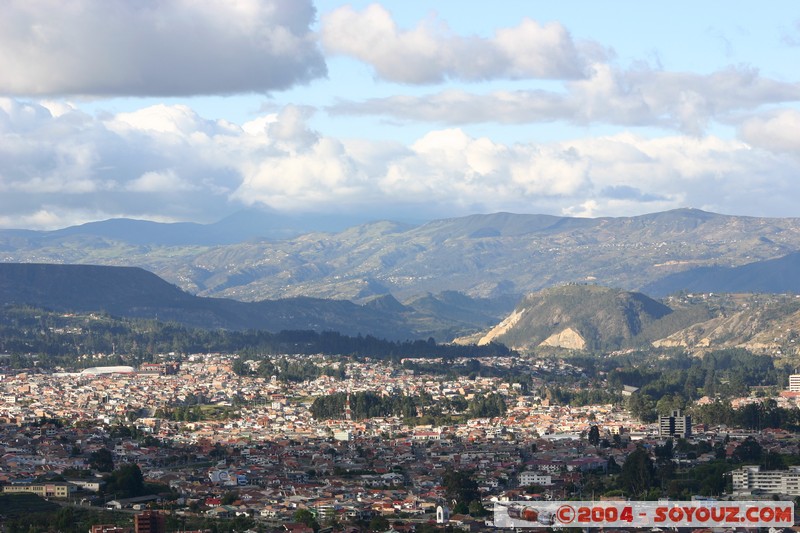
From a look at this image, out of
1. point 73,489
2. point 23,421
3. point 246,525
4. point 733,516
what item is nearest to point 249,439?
point 23,421

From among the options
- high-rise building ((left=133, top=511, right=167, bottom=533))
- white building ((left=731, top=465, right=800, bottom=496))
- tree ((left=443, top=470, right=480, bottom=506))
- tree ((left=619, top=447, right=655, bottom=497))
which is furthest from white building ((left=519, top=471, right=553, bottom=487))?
high-rise building ((left=133, top=511, right=167, bottom=533))

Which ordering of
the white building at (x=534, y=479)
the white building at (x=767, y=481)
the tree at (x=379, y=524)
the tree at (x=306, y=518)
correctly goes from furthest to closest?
the white building at (x=534, y=479)
the white building at (x=767, y=481)
the tree at (x=306, y=518)
the tree at (x=379, y=524)

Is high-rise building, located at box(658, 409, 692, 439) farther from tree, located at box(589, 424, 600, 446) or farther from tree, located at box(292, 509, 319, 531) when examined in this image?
tree, located at box(292, 509, 319, 531)

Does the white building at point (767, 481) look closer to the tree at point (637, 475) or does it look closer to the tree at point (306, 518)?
the tree at point (637, 475)

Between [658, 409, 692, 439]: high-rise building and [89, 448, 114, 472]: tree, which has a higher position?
[658, 409, 692, 439]: high-rise building

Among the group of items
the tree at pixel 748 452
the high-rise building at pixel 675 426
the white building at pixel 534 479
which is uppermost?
the high-rise building at pixel 675 426

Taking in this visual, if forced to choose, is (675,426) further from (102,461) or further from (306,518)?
(306,518)

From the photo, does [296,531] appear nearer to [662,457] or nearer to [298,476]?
[298,476]

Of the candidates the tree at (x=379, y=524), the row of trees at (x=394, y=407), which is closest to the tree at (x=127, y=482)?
the tree at (x=379, y=524)

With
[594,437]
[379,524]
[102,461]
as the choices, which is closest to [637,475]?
[379,524]
